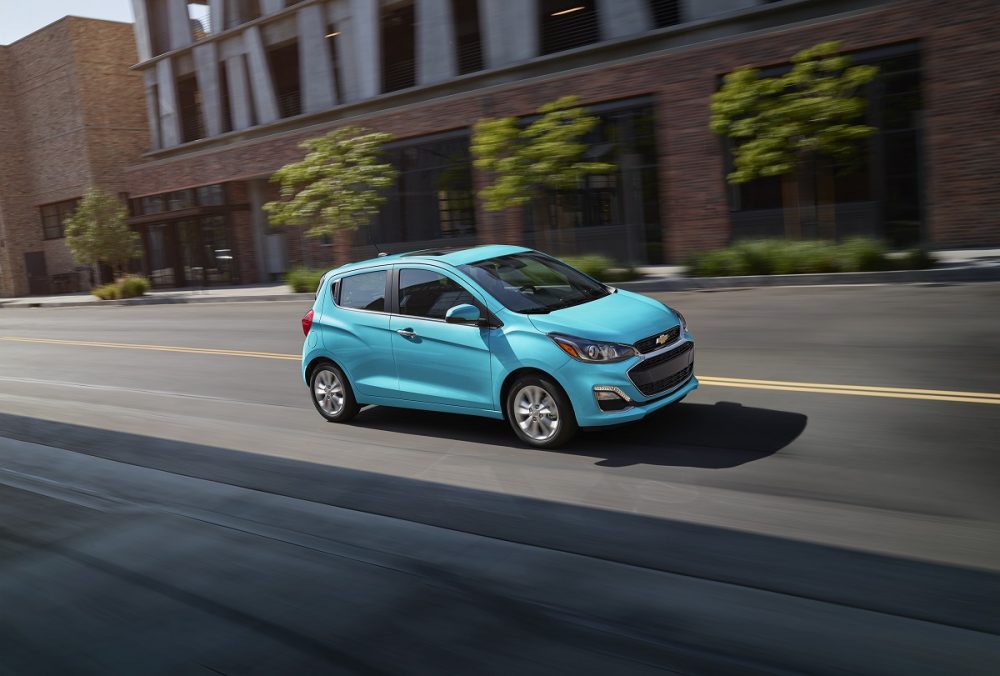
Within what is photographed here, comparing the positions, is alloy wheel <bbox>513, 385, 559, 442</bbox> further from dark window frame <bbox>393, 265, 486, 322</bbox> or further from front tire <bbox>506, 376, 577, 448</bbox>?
dark window frame <bbox>393, 265, 486, 322</bbox>

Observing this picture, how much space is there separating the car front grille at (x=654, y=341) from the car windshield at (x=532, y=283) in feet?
2.58

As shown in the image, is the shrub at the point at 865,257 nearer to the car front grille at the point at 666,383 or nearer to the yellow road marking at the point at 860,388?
the yellow road marking at the point at 860,388

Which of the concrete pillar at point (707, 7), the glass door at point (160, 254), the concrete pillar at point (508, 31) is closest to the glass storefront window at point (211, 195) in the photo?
the glass door at point (160, 254)

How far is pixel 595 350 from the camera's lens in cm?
628

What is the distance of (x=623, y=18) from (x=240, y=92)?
19120mm

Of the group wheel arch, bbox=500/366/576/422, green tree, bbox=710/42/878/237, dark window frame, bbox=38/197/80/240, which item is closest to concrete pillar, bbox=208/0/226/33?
dark window frame, bbox=38/197/80/240

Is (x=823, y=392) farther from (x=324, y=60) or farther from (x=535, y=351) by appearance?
(x=324, y=60)

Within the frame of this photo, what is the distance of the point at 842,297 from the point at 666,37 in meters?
12.1

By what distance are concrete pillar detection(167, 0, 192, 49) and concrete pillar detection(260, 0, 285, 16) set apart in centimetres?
626

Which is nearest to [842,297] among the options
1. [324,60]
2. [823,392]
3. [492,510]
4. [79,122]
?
[823,392]

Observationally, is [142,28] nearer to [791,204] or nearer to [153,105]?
[153,105]

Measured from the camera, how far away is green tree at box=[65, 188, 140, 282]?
3784cm

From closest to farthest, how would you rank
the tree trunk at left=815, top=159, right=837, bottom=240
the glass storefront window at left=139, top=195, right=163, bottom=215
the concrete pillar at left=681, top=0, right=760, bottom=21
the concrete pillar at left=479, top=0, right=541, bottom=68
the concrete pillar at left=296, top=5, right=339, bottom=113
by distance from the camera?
the tree trunk at left=815, top=159, right=837, bottom=240 < the concrete pillar at left=681, top=0, right=760, bottom=21 < the concrete pillar at left=479, top=0, right=541, bottom=68 < the concrete pillar at left=296, top=5, right=339, bottom=113 < the glass storefront window at left=139, top=195, right=163, bottom=215

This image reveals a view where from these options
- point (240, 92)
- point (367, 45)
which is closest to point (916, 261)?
point (367, 45)
